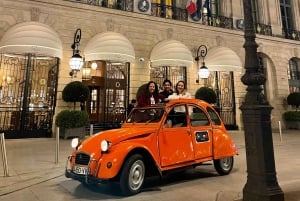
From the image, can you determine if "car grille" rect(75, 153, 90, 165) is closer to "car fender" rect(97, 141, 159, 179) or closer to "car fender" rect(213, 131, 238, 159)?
"car fender" rect(97, 141, 159, 179)

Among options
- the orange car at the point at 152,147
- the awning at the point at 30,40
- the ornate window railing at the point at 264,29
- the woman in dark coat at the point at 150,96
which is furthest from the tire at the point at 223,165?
the ornate window railing at the point at 264,29

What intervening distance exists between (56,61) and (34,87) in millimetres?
1772

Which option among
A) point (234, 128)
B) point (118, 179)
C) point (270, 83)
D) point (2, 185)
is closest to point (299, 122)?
point (270, 83)

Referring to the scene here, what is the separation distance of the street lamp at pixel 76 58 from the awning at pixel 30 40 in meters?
0.82

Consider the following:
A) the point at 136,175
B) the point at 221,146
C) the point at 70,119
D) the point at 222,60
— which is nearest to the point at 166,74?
the point at 222,60

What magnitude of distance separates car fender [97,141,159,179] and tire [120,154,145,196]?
0.11m

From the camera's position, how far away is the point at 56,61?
13578 mm

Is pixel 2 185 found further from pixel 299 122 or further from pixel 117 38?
pixel 299 122

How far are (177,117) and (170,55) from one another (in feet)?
31.0

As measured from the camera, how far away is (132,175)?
4.77m

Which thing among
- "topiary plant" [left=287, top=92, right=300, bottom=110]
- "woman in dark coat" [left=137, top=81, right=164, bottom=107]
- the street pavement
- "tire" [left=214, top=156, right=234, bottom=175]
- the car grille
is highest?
"topiary plant" [left=287, top=92, right=300, bottom=110]

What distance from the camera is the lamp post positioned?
3871 mm

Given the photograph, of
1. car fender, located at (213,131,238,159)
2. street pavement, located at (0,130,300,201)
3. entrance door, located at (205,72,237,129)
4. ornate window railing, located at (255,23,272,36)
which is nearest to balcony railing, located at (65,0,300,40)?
ornate window railing, located at (255,23,272,36)

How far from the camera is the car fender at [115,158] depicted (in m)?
4.50
